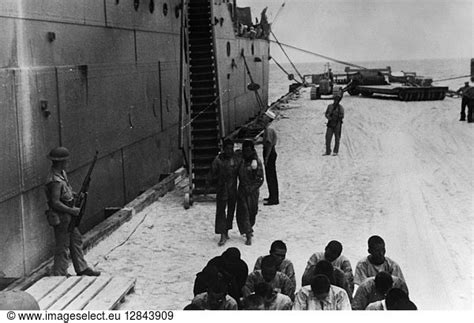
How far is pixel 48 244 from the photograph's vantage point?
8.80m

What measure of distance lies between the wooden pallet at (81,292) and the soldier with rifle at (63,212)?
255mm

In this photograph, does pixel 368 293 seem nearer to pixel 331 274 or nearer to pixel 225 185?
pixel 331 274

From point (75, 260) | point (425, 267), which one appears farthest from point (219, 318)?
point (425, 267)

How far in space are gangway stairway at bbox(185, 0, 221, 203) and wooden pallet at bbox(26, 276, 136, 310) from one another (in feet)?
15.7

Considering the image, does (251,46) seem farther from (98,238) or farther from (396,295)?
(396,295)

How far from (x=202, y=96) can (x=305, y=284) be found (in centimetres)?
893

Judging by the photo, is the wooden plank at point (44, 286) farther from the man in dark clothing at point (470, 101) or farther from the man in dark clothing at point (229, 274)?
the man in dark clothing at point (470, 101)

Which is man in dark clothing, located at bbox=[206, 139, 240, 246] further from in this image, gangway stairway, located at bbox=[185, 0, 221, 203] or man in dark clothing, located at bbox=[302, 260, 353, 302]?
man in dark clothing, located at bbox=[302, 260, 353, 302]

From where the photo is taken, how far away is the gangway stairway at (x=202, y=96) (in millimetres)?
13289

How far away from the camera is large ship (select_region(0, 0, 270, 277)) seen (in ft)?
25.8

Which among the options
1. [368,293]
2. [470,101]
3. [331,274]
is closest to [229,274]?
[331,274]

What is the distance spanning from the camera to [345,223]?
10578 mm

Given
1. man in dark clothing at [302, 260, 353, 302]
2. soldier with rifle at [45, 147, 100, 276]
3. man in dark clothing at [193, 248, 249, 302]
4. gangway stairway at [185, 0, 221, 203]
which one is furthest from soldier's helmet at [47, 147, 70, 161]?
gangway stairway at [185, 0, 221, 203]

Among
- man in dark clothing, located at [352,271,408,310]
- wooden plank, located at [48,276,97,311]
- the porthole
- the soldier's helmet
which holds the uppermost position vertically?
the porthole
